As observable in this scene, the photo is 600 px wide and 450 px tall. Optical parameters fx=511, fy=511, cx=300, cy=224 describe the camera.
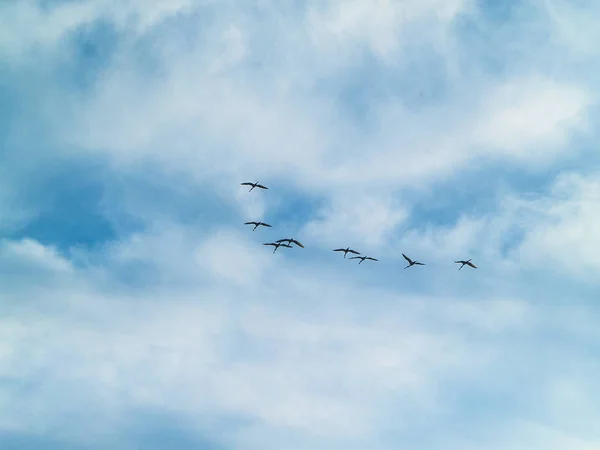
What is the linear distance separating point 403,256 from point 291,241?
1502 inches

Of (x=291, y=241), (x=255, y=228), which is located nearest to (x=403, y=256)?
(x=291, y=241)

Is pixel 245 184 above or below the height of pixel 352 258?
above

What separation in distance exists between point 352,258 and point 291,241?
2158cm

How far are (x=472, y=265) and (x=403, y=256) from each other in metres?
23.4

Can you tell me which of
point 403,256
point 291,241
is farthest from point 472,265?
point 291,241

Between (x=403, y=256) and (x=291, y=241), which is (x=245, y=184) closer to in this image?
(x=291, y=241)

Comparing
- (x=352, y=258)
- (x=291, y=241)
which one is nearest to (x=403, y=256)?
(x=352, y=258)

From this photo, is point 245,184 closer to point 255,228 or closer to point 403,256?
point 255,228

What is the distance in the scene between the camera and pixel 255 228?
171 metres

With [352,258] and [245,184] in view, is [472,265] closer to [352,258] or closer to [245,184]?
[352,258]

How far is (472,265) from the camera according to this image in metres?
172

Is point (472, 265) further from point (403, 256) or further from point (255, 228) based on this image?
point (255, 228)

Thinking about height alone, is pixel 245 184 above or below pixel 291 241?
above

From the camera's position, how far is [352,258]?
173375mm
